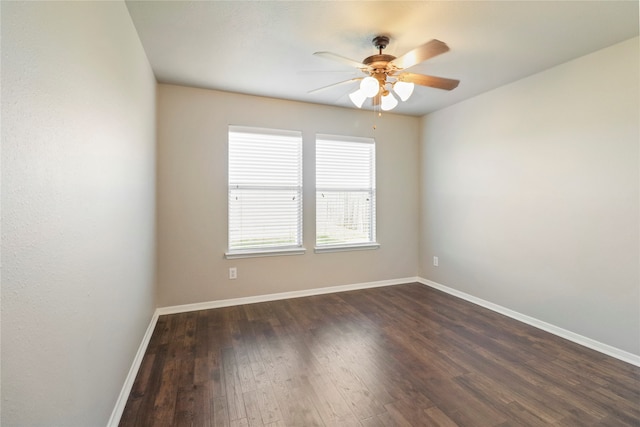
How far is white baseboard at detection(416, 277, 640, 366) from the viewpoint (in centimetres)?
228

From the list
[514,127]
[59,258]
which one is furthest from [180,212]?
[514,127]

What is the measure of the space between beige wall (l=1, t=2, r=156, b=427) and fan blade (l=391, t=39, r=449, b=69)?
1803mm

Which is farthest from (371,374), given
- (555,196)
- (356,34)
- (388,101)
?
(356,34)

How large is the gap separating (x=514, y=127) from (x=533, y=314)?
2.00 meters

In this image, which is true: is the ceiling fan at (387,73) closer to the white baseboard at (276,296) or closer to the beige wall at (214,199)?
the beige wall at (214,199)

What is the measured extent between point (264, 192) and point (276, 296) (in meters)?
1.35

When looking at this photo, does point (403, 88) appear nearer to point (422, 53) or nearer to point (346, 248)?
point (422, 53)

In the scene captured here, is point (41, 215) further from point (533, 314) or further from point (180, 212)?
point (533, 314)

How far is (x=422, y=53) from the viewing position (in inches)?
75.2

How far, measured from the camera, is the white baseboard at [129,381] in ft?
5.23

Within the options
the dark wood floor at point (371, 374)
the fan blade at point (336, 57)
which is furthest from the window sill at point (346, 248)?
the fan blade at point (336, 57)

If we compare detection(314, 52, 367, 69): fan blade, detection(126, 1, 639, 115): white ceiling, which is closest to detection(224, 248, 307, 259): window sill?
detection(126, 1, 639, 115): white ceiling

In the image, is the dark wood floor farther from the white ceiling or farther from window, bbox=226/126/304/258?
the white ceiling

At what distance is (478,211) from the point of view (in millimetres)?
3512
